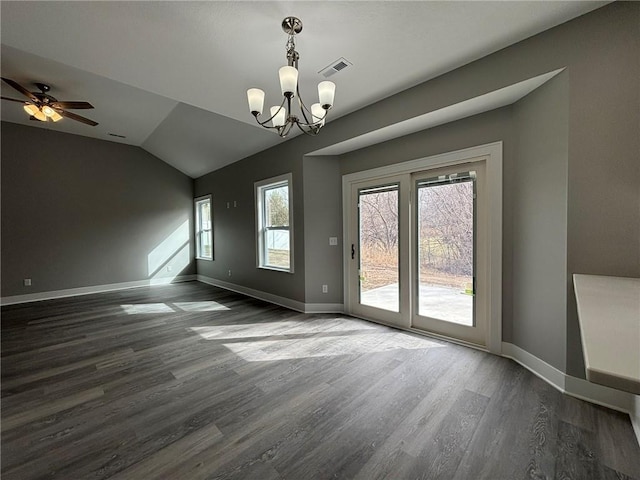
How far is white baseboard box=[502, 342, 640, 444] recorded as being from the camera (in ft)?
5.49

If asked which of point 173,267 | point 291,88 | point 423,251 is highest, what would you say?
point 291,88

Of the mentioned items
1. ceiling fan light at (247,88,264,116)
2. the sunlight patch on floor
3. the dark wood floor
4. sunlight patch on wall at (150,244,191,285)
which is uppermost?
ceiling fan light at (247,88,264,116)

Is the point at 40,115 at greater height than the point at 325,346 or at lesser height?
greater

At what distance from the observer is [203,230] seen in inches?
277

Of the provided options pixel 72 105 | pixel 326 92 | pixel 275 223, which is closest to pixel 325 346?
pixel 326 92

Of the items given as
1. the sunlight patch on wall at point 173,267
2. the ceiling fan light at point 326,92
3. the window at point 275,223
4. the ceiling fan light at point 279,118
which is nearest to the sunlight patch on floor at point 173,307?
the window at point 275,223

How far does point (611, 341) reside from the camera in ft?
2.48

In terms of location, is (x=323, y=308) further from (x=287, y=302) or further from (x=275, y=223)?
(x=275, y=223)

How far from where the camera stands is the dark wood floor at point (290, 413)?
1.40 metres

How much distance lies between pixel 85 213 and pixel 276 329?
17.4 feet

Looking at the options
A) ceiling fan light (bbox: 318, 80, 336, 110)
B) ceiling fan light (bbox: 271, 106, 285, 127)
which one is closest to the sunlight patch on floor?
ceiling fan light (bbox: 271, 106, 285, 127)

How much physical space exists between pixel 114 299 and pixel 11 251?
1977mm

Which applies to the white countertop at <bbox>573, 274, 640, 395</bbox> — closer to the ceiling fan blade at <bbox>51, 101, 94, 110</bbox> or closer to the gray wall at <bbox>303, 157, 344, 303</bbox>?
the gray wall at <bbox>303, 157, 344, 303</bbox>

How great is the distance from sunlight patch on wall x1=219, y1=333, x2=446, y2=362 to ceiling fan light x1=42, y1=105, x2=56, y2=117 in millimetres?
4011
